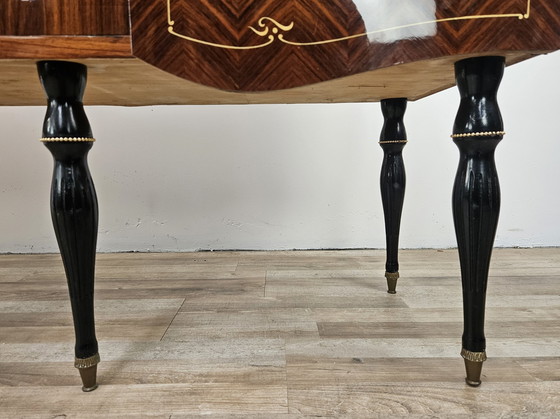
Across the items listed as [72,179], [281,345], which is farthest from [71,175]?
[281,345]

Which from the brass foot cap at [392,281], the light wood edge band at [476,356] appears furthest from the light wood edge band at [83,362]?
the brass foot cap at [392,281]

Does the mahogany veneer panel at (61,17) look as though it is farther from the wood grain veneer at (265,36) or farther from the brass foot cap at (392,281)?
the brass foot cap at (392,281)

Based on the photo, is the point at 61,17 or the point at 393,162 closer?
the point at 61,17

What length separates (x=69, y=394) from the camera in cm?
63

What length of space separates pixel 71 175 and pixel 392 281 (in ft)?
2.78

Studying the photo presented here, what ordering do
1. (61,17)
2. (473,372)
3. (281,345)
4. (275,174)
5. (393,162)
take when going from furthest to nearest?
(275,174), (393,162), (281,345), (473,372), (61,17)

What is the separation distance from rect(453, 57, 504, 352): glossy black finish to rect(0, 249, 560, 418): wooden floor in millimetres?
158

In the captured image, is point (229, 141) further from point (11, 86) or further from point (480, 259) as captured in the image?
point (480, 259)

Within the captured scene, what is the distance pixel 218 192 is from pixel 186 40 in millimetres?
1158

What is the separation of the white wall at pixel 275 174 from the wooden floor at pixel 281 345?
0.34 metres

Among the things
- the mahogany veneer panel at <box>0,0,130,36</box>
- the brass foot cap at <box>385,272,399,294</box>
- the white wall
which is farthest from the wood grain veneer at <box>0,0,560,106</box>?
the white wall

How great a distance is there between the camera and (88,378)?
2.09 ft

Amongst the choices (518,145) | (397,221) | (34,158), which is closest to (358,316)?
(397,221)

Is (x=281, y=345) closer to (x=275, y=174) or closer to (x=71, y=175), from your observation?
(x=71, y=175)
